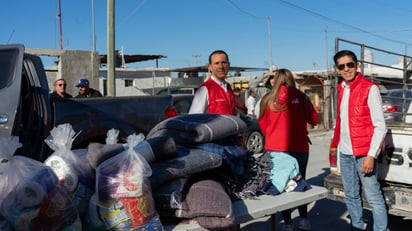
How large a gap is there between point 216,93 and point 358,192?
1.66 m

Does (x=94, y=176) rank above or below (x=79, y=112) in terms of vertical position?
below

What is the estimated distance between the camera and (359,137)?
11.9 ft

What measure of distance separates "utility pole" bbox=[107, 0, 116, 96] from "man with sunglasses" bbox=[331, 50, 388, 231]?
22.0ft

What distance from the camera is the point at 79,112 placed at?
4898 millimetres

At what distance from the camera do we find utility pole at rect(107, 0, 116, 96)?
9602mm

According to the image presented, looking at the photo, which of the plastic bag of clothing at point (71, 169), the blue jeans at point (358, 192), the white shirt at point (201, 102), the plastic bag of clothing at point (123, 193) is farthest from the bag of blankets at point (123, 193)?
the blue jeans at point (358, 192)

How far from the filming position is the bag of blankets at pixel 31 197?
152 centimetres

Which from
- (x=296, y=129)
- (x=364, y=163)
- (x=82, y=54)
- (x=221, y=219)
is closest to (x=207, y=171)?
(x=221, y=219)

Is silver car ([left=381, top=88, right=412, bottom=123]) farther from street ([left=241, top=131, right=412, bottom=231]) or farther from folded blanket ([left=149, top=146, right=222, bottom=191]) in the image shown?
folded blanket ([left=149, top=146, right=222, bottom=191])

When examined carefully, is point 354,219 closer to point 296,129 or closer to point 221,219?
point 296,129

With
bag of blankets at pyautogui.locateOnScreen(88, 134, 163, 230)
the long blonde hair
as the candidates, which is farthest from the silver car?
bag of blankets at pyautogui.locateOnScreen(88, 134, 163, 230)

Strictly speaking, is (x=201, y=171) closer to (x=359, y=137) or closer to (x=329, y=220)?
(x=359, y=137)

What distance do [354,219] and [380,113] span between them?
1.08 meters

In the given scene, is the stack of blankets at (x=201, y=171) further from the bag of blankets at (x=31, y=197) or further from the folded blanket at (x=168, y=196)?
the bag of blankets at (x=31, y=197)
